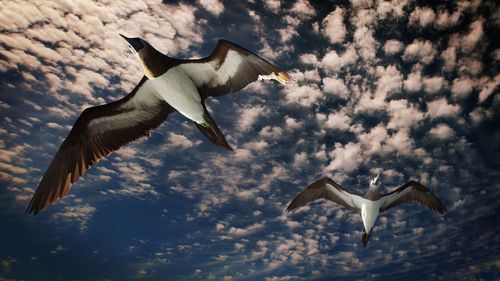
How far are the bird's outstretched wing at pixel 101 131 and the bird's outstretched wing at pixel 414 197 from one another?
22.1 ft

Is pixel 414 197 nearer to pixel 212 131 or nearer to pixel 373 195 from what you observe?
pixel 373 195

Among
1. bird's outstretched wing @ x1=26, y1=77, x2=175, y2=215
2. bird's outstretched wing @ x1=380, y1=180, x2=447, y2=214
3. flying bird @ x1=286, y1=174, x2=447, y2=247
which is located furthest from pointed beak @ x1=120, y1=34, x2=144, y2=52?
bird's outstretched wing @ x1=380, y1=180, x2=447, y2=214

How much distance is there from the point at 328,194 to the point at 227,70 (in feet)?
20.8

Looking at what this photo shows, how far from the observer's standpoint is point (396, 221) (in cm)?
2247

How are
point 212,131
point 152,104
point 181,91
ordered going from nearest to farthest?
point 212,131
point 181,91
point 152,104

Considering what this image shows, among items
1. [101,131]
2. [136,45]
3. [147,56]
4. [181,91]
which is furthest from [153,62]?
[101,131]

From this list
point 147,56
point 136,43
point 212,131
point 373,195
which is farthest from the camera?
point 373,195

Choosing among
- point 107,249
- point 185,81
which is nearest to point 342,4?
point 185,81

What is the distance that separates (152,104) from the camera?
5699 millimetres

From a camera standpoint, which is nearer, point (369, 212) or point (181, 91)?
point (181, 91)

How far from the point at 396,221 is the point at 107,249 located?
1073 inches

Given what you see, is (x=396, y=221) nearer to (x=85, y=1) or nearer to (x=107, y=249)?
(x=85, y=1)

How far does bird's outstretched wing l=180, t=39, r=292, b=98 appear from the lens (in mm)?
4703

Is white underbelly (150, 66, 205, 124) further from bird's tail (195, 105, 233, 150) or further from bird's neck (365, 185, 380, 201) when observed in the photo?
bird's neck (365, 185, 380, 201)
